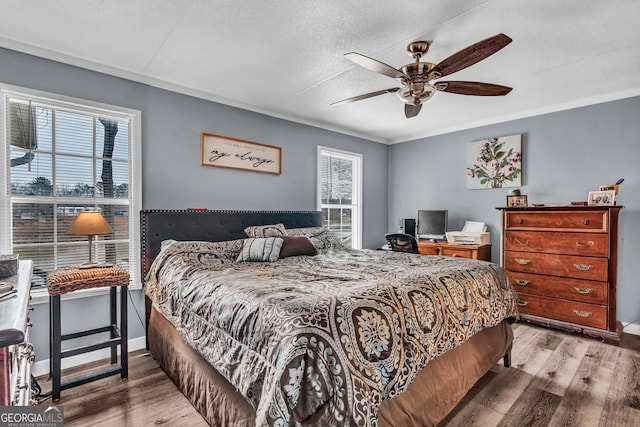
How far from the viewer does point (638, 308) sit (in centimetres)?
329

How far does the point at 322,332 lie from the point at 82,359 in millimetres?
2527

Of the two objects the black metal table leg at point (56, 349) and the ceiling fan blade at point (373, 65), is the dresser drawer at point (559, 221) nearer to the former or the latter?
the ceiling fan blade at point (373, 65)

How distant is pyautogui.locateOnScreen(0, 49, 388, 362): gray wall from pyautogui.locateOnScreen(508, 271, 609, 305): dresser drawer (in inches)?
104

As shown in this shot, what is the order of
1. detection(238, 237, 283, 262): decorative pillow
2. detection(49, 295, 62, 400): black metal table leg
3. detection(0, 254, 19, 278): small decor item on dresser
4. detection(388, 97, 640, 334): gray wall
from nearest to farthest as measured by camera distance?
detection(0, 254, 19, 278): small decor item on dresser
detection(49, 295, 62, 400): black metal table leg
detection(238, 237, 283, 262): decorative pillow
detection(388, 97, 640, 334): gray wall

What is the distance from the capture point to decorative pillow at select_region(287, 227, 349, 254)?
3386 mm

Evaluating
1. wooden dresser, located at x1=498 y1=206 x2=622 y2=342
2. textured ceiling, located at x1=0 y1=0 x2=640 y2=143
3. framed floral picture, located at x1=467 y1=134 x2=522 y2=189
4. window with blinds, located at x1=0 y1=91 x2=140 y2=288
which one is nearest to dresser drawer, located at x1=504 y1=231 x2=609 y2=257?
wooden dresser, located at x1=498 y1=206 x2=622 y2=342

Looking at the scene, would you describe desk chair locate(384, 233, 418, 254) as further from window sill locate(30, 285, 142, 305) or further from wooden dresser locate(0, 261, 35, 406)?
wooden dresser locate(0, 261, 35, 406)

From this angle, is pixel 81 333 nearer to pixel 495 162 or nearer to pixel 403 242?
pixel 403 242

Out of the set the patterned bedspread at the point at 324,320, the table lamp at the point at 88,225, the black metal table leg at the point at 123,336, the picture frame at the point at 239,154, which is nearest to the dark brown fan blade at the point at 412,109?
the patterned bedspread at the point at 324,320

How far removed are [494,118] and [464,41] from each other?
2267mm

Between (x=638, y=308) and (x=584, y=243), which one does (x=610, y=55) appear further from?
(x=638, y=308)

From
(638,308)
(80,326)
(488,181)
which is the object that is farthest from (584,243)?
(80,326)

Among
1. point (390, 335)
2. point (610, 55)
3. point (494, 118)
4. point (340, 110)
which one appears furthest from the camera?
point (494, 118)

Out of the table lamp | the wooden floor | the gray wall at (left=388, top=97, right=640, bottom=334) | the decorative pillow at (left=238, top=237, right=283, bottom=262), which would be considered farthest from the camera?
the gray wall at (left=388, top=97, right=640, bottom=334)
